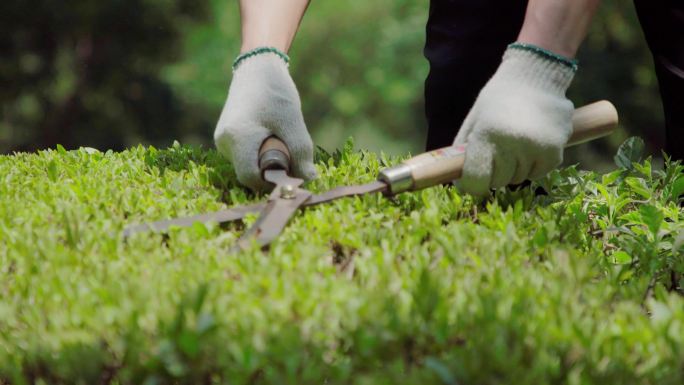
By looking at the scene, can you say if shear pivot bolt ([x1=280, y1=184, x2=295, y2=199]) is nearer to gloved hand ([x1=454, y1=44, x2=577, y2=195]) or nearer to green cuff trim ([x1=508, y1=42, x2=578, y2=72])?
gloved hand ([x1=454, y1=44, x2=577, y2=195])

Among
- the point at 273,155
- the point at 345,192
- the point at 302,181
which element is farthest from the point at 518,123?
the point at 273,155

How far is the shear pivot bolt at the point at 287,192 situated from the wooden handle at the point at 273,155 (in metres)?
0.26

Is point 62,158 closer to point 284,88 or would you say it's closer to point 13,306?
point 284,88

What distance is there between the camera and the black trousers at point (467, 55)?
10.9ft

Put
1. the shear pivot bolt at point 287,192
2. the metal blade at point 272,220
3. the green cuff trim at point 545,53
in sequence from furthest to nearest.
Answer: the green cuff trim at point 545,53
the shear pivot bolt at point 287,192
the metal blade at point 272,220

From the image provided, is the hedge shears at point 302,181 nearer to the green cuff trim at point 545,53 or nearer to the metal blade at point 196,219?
the metal blade at point 196,219

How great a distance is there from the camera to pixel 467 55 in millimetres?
→ 3746

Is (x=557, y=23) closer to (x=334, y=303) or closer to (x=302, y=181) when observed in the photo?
(x=302, y=181)

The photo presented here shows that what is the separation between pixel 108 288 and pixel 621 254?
1.52 metres

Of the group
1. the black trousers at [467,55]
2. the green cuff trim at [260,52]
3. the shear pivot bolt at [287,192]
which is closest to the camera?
the shear pivot bolt at [287,192]

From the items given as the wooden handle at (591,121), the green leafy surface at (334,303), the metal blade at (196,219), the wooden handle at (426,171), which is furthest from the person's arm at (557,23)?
the metal blade at (196,219)

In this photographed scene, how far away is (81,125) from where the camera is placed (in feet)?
52.6

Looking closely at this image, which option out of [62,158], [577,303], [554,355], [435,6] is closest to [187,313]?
[554,355]

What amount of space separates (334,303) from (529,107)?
109 centimetres
